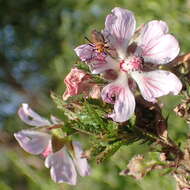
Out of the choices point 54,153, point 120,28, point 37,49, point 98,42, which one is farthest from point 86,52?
point 37,49

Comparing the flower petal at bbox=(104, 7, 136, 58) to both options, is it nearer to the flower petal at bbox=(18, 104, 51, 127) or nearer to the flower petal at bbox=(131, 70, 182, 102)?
the flower petal at bbox=(131, 70, 182, 102)

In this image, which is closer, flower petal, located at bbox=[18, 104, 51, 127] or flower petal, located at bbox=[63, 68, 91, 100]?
flower petal, located at bbox=[63, 68, 91, 100]

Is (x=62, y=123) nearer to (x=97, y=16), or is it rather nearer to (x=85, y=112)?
(x=85, y=112)

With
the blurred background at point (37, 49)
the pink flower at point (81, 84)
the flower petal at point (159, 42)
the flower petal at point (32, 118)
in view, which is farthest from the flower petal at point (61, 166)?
the blurred background at point (37, 49)

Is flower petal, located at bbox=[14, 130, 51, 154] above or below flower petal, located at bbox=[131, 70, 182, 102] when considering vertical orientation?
below

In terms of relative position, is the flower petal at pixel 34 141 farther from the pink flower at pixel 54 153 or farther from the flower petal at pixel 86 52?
the flower petal at pixel 86 52

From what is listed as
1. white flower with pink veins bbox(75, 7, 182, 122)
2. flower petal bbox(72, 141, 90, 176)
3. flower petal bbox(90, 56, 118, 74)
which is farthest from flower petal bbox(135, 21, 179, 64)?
flower petal bbox(72, 141, 90, 176)

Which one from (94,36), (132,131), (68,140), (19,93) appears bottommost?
(19,93)

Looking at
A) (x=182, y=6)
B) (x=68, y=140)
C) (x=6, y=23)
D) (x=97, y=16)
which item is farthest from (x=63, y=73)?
(x=68, y=140)
